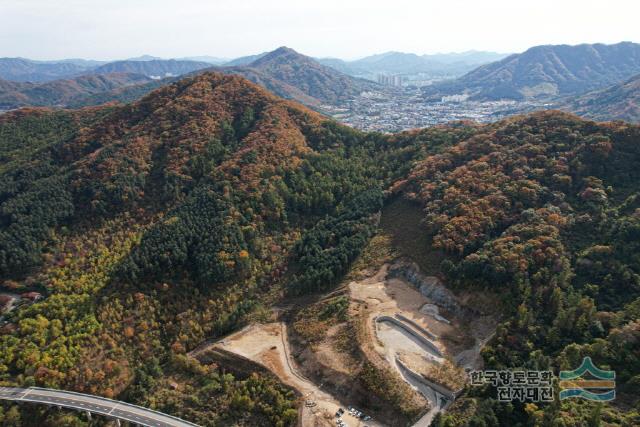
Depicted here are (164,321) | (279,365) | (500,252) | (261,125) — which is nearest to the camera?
(279,365)

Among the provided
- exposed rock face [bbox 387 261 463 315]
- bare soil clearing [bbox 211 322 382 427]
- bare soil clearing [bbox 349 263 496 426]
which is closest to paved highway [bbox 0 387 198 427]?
bare soil clearing [bbox 211 322 382 427]

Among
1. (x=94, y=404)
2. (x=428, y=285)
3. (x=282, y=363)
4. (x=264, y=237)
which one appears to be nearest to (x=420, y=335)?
(x=428, y=285)

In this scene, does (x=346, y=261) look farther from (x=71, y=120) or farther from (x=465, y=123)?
(x=71, y=120)

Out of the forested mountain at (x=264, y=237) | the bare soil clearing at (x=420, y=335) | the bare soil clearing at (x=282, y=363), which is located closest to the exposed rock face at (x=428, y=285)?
the bare soil clearing at (x=420, y=335)

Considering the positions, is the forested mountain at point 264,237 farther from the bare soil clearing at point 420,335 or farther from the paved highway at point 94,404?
the bare soil clearing at point 420,335

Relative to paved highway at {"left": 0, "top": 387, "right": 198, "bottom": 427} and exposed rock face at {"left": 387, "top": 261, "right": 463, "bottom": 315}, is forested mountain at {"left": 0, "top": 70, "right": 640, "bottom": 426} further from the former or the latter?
exposed rock face at {"left": 387, "top": 261, "right": 463, "bottom": 315}

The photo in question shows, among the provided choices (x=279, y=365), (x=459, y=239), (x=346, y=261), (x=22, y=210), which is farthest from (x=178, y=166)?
(x=459, y=239)
